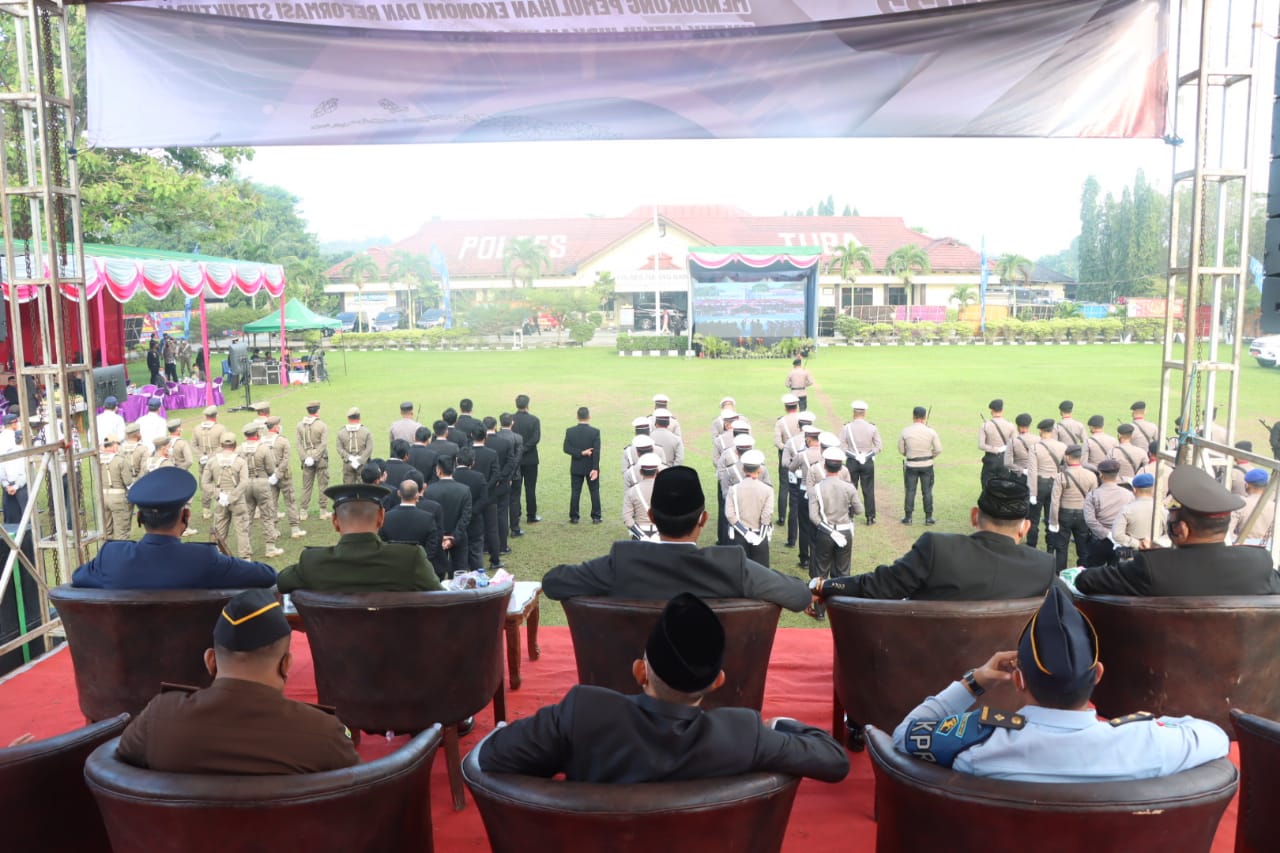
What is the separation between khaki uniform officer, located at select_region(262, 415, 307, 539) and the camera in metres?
10.7

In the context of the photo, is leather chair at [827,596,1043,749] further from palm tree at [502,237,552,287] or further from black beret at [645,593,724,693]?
palm tree at [502,237,552,287]

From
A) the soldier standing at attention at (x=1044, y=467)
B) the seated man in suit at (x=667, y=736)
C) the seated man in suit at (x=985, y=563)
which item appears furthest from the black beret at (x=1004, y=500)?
the soldier standing at attention at (x=1044, y=467)

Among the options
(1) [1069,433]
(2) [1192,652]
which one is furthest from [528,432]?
(2) [1192,652]

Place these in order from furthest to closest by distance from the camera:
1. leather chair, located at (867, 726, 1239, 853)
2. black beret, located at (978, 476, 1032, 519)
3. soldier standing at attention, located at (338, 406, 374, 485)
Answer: soldier standing at attention, located at (338, 406, 374, 485), black beret, located at (978, 476, 1032, 519), leather chair, located at (867, 726, 1239, 853)

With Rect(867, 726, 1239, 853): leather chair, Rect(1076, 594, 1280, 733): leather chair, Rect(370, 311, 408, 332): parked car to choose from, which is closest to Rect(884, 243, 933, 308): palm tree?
Rect(370, 311, 408, 332): parked car

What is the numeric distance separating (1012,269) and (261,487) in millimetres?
52956

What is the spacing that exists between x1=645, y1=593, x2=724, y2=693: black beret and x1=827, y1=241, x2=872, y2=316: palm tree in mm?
50568

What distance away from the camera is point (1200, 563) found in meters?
3.90

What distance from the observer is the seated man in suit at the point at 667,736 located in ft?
7.55

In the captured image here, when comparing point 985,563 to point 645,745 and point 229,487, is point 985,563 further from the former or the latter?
point 229,487

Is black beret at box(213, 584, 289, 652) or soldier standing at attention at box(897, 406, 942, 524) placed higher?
black beret at box(213, 584, 289, 652)

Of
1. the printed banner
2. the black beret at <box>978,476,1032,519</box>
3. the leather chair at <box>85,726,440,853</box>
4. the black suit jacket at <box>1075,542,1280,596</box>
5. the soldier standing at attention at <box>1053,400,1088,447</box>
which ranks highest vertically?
the printed banner

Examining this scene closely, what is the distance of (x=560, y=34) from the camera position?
6.17m

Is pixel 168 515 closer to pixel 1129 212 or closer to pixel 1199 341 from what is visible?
pixel 1199 341
